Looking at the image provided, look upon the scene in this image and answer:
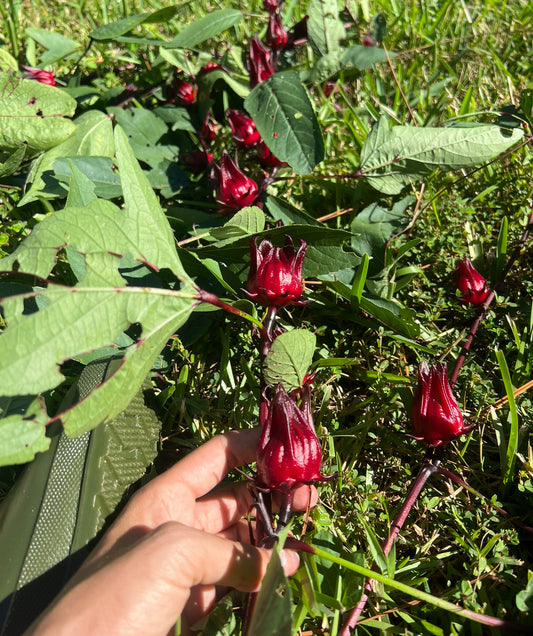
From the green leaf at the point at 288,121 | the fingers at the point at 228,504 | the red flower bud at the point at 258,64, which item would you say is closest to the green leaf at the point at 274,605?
the fingers at the point at 228,504

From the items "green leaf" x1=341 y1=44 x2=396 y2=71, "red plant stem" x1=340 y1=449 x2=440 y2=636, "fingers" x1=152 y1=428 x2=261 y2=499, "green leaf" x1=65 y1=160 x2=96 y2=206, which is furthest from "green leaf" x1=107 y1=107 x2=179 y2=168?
"red plant stem" x1=340 y1=449 x2=440 y2=636

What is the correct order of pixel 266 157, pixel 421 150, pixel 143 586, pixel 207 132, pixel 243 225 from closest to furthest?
pixel 143 586
pixel 243 225
pixel 421 150
pixel 266 157
pixel 207 132

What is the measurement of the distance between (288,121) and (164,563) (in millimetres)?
1341

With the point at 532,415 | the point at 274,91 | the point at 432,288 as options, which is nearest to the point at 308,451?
the point at 532,415

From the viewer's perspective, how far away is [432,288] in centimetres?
188

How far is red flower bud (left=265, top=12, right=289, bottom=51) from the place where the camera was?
223cm

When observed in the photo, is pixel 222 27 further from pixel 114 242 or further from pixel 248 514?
pixel 248 514

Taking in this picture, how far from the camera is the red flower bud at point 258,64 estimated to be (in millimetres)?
2080

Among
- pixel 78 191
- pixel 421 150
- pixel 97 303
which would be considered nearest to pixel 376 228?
pixel 421 150

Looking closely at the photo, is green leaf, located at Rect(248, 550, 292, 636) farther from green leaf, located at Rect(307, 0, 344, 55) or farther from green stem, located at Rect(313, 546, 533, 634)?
green leaf, located at Rect(307, 0, 344, 55)

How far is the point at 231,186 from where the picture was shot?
66.9 inches

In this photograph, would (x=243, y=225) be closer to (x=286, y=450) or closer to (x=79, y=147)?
(x=286, y=450)

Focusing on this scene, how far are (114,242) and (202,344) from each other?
0.66 metres

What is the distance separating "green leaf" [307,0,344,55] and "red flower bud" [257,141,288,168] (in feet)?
2.19
